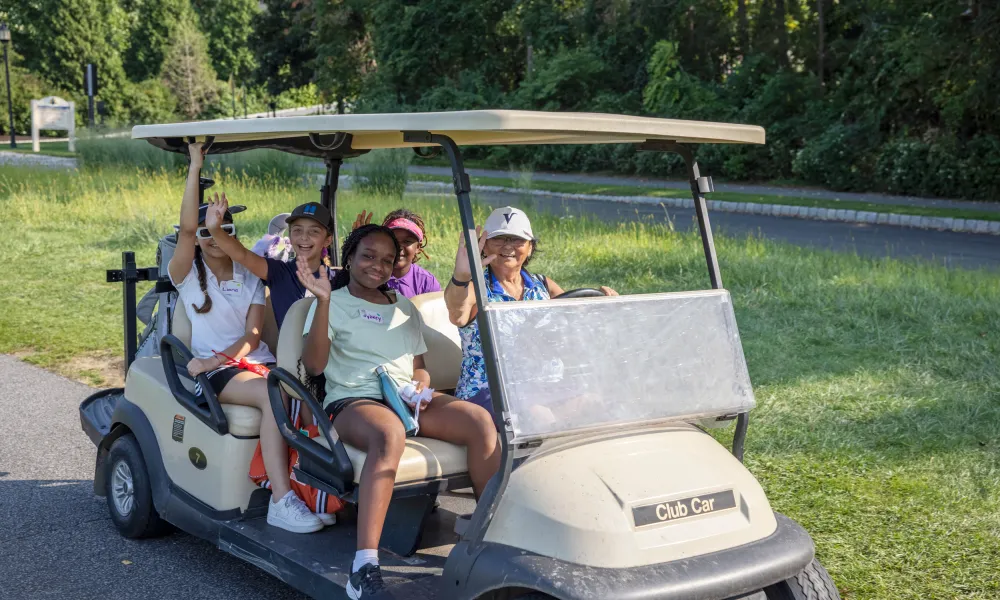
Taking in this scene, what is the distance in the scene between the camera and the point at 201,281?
394 cm

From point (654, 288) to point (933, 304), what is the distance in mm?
2028

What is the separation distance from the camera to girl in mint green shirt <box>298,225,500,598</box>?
2.94 m

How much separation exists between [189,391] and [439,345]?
0.96 metres

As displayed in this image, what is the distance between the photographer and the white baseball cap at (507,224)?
3.43 meters

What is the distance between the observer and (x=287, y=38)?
40000 millimetres

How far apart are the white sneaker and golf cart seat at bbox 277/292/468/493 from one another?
159mm

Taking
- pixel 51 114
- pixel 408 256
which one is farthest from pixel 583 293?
pixel 51 114

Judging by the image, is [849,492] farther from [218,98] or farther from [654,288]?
[218,98]

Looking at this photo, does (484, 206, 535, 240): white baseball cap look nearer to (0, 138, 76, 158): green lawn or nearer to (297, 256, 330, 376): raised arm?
(297, 256, 330, 376): raised arm

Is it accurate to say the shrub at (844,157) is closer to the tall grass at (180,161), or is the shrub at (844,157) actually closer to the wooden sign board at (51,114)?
the tall grass at (180,161)

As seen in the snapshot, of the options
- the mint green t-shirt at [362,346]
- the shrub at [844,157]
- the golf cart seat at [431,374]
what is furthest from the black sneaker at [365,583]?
the shrub at [844,157]

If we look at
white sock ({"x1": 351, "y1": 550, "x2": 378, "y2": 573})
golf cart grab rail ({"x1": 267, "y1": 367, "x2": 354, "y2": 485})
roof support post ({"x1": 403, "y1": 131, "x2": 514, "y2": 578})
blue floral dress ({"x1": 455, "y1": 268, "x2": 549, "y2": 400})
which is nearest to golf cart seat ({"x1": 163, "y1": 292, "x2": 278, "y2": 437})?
golf cart grab rail ({"x1": 267, "y1": 367, "x2": 354, "y2": 485})

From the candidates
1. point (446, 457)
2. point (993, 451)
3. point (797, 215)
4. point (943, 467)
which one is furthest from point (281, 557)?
point (797, 215)

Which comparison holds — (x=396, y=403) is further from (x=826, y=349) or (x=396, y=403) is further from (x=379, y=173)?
(x=379, y=173)
